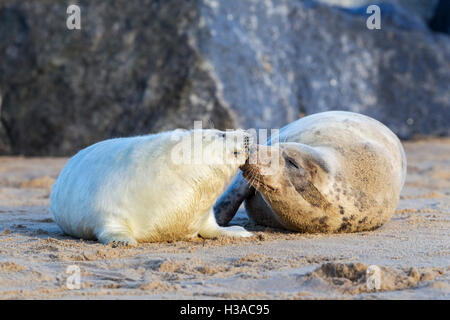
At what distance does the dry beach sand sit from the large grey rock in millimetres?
4243

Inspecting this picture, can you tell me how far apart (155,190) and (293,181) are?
94cm

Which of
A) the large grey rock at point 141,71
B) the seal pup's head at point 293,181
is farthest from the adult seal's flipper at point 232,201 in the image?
the large grey rock at point 141,71

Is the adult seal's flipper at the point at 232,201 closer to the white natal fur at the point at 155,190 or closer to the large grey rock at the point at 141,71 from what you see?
the white natal fur at the point at 155,190

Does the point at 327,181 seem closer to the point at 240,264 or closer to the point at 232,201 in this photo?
the point at 232,201

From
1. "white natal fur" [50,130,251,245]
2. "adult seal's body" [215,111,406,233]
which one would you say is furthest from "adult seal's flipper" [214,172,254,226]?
"white natal fur" [50,130,251,245]

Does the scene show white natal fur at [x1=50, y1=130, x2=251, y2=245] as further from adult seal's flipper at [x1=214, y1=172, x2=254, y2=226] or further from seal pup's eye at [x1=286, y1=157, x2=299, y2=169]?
adult seal's flipper at [x1=214, y1=172, x2=254, y2=226]

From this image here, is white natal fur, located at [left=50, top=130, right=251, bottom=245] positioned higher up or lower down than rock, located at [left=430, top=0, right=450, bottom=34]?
lower down

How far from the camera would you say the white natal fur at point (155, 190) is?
4602 mm

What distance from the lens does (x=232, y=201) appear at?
5.62m

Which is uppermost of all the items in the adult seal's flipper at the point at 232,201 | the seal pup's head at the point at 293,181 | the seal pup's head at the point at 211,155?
the seal pup's head at the point at 211,155

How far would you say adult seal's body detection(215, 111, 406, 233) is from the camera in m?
4.90

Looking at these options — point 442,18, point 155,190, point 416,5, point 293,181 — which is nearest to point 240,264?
point 155,190

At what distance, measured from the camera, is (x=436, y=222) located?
5.47m

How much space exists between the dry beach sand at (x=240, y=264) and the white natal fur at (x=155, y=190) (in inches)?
5.2
